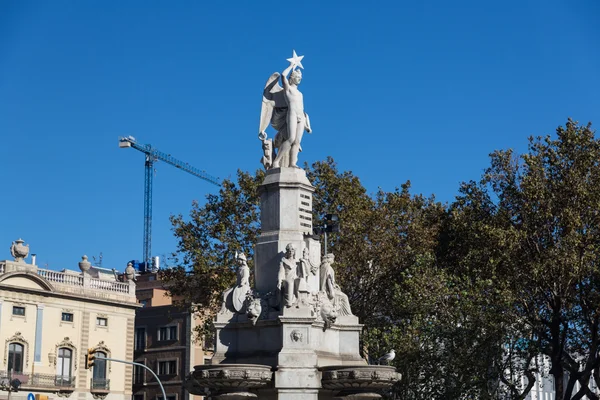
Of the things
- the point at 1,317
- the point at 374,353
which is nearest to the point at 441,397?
the point at 374,353

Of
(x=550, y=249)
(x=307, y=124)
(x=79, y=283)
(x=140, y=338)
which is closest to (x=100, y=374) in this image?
(x=79, y=283)

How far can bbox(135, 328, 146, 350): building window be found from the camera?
7569 centimetres

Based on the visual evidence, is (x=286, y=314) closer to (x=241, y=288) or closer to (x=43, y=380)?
(x=241, y=288)

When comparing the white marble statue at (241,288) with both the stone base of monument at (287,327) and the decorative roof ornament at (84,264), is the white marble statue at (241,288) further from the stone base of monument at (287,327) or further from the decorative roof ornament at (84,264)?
the decorative roof ornament at (84,264)

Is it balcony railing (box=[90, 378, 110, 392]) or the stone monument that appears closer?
the stone monument

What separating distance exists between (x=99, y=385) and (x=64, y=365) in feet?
10.1

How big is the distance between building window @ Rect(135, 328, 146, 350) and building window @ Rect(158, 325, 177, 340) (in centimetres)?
180

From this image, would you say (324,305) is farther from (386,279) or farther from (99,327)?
(99,327)

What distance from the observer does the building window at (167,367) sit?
2891 inches

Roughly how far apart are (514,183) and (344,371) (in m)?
23.7

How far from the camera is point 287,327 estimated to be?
69.5ft

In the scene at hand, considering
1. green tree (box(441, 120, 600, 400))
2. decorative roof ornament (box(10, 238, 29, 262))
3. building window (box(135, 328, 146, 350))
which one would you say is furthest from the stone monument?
building window (box(135, 328, 146, 350))

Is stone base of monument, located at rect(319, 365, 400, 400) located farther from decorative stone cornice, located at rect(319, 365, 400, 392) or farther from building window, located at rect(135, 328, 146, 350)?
building window, located at rect(135, 328, 146, 350)

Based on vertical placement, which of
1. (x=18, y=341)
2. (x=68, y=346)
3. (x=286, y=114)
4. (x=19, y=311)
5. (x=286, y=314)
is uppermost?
(x=286, y=114)
